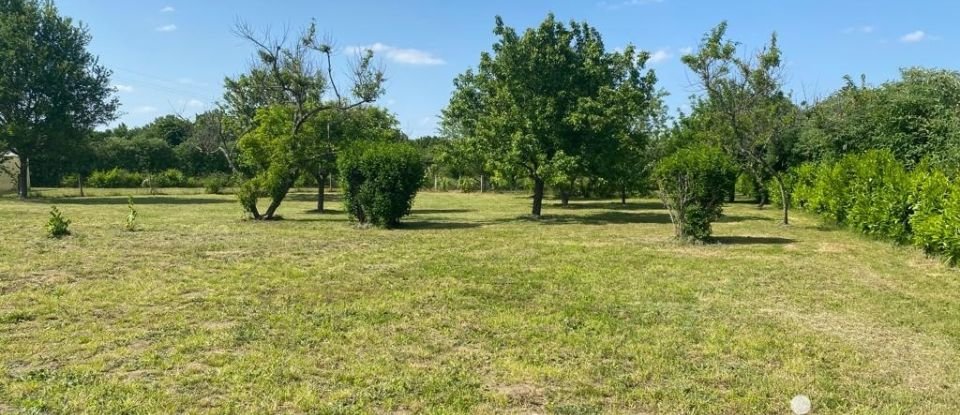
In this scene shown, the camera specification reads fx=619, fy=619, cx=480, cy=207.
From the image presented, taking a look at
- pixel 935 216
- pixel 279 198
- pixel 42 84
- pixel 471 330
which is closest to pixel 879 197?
pixel 935 216

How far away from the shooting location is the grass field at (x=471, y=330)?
3.72m

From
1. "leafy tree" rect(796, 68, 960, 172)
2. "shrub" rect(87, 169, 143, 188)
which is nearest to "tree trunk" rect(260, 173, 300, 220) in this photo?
"leafy tree" rect(796, 68, 960, 172)

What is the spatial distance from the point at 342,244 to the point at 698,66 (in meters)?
10.7

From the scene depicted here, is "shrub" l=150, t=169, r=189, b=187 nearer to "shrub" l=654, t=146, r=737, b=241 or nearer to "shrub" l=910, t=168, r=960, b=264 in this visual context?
"shrub" l=654, t=146, r=737, b=241

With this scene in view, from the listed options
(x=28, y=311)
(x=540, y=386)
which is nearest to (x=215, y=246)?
(x=28, y=311)

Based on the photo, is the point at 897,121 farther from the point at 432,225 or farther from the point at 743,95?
the point at 432,225

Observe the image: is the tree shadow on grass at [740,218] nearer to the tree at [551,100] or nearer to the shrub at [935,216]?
the tree at [551,100]

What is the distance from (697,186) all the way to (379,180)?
6946mm

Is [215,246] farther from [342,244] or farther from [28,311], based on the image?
[28,311]

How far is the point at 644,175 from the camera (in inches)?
1051

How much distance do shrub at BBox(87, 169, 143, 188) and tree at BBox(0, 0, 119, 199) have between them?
39.7 ft

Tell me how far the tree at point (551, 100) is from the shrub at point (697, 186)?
472 cm

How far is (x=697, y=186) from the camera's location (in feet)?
37.6

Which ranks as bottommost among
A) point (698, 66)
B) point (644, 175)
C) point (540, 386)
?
point (540, 386)
